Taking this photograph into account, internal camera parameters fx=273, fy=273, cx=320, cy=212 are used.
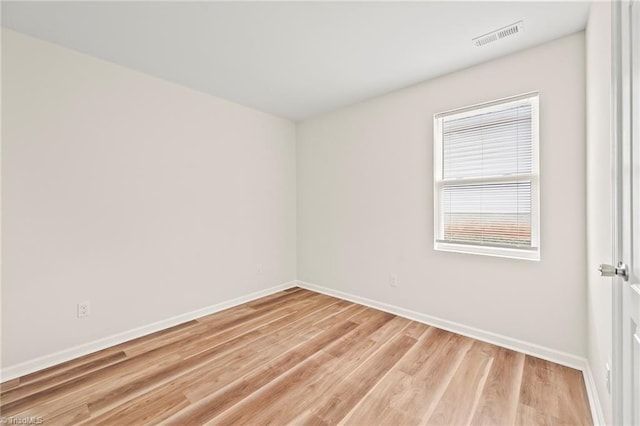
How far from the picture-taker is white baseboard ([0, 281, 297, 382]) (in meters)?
2.03

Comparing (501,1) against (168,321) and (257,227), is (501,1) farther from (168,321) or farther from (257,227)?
(168,321)

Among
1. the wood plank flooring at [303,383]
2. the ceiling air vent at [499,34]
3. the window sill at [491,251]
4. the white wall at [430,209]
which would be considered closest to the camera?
the wood plank flooring at [303,383]

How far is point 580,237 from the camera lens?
208cm

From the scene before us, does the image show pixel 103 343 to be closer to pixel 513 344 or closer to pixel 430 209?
pixel 430 209

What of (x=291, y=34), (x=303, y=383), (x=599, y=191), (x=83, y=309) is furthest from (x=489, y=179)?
(x=83, y=309)

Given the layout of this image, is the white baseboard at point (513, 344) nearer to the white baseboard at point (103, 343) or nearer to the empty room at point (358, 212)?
the empty room at point (358, 212)

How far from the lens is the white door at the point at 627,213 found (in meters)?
0.90

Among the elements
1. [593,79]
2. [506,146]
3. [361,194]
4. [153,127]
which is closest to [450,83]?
[506,146]

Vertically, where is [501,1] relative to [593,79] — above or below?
above

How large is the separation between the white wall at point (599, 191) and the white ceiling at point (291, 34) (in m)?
0.52

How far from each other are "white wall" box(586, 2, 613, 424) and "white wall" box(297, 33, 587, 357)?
173 millimetres

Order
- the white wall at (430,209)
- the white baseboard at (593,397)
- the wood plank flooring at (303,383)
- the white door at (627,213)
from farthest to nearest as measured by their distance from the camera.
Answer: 1. the white wall at (430,209)
2. the wood plank flooring at (303,383)
3. the white baseboard at (593,397)
4. the white door at (627,213)

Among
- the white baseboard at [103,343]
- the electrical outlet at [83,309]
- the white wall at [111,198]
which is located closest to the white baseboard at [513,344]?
the white baseboard at [103,343]

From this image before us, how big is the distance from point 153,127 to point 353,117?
2281 millimetres
